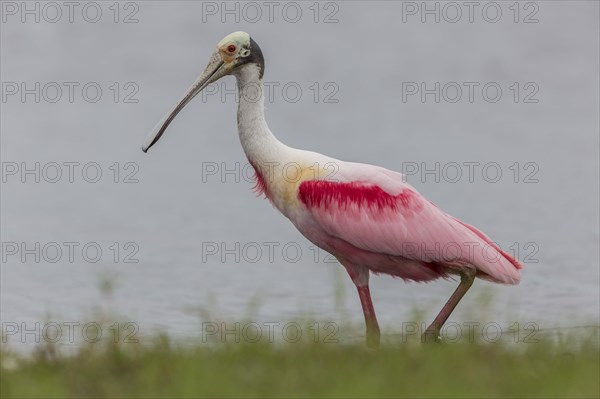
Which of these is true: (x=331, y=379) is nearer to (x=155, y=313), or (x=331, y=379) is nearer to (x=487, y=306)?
(x=487, y=306)

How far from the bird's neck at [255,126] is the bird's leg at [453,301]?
1822 millimetres

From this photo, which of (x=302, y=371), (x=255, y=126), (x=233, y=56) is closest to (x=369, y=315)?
(x=255, y=126)

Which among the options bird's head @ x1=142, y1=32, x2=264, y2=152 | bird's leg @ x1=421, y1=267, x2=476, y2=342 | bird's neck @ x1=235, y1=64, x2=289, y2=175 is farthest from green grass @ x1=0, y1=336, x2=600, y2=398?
bird's head @ x1=142, y1=32, x2=264, y2=152

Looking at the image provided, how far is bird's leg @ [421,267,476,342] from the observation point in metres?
13.5

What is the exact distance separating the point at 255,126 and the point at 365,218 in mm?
1235

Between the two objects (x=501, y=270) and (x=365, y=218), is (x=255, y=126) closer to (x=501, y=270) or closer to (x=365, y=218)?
(x=365, y=218)

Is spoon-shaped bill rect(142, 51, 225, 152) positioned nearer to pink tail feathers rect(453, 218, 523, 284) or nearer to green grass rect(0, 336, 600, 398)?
pink tail feathers rect(453, 218, 523, 284)

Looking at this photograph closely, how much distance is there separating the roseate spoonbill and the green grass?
2196 mm

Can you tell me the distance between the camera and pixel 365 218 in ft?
45.5

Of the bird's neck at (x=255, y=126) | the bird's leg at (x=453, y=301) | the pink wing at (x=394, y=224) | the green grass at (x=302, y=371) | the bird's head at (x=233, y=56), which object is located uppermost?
the bird's head at (x=233, y=56)

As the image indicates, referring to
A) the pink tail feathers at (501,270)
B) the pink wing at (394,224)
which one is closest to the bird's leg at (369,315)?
the pink wing at (394,224)

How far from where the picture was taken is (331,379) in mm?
10359

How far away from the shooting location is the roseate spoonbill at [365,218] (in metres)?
13.7

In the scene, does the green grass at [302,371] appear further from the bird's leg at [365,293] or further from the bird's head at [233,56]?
the bird's head at [233,56]
